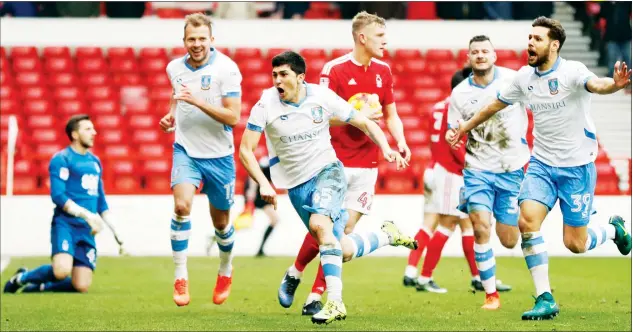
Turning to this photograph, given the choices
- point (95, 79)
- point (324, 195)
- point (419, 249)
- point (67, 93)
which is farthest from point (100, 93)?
point (324, 195)

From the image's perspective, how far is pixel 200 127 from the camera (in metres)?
10.2

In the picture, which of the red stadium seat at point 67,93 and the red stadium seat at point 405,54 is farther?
the red stadium seat at point 405,54

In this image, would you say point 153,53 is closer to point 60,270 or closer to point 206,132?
point 60,270

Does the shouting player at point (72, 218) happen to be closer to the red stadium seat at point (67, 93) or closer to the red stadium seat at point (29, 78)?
the red stadium seat at point (67, 93)

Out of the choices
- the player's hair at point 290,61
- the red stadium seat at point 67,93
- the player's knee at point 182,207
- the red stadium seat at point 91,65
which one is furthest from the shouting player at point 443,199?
the red stadium seat at point 91,65

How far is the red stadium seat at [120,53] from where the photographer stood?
23.8 metres

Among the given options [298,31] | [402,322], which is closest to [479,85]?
[402,322]

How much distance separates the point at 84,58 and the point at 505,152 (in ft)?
48.7

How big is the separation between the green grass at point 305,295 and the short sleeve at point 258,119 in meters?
1.62

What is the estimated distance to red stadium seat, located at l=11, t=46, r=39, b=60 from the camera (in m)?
23.6

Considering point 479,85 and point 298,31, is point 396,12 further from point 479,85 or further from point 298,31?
point 479,85

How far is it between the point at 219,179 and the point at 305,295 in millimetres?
2356

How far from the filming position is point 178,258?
1030 centimetres

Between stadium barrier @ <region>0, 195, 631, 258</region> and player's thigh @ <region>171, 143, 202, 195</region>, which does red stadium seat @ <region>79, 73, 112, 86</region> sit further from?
player's thigh @ <region>171, 143, 202, 195</region>
